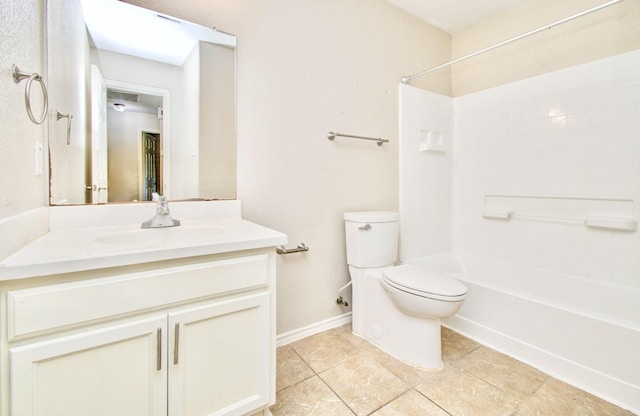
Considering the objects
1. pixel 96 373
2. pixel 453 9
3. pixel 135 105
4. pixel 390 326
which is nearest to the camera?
pixel 96 373

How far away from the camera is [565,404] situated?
4.26 feet

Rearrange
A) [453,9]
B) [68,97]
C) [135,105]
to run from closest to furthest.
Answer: [68,97], [135,105], [453,9]

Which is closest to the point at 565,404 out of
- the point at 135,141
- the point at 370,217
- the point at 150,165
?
the point at 370,217

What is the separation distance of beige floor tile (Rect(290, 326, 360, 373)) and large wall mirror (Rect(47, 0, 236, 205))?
97cm

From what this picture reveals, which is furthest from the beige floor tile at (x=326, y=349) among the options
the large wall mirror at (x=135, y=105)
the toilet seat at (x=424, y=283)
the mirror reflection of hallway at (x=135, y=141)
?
the mirror reflection of hallway at (x=135, y=141)

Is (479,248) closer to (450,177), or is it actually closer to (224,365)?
(450,177)

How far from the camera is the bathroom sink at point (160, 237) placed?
0.95 metres

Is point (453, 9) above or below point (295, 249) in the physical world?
above

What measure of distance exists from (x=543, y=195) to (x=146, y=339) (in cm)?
241

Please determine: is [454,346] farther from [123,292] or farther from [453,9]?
[453,9]

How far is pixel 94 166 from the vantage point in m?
1.29

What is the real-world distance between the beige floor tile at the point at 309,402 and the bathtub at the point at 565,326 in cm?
103

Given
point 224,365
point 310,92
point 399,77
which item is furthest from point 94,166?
point 399,77

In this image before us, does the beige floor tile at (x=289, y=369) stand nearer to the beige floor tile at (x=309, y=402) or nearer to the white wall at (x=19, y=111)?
the beige floor tile at (x=309, y=402)
